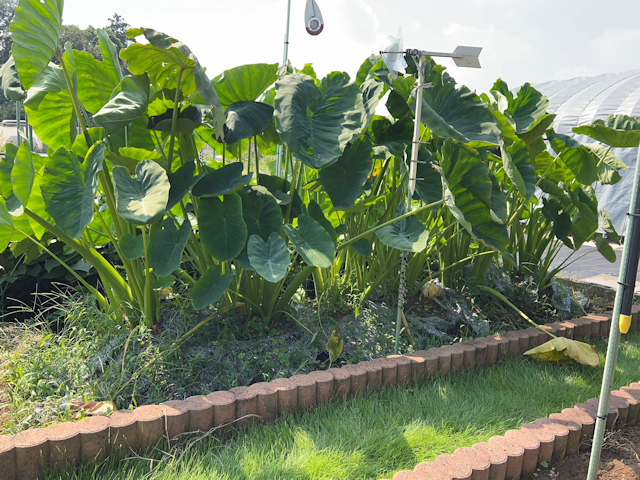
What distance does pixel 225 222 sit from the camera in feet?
6.19

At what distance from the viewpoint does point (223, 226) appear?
189 centimetres

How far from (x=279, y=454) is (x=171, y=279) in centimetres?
76

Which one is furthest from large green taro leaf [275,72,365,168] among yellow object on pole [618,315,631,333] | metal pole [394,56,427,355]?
yellow object on pole [618,315,631,333]

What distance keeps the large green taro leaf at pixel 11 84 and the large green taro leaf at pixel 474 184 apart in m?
1.70

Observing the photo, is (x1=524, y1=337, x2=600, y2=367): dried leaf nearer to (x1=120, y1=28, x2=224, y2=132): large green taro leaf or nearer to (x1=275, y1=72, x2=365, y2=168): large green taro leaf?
(x1=275, y1=72, x2=365, y2=168): large green taro leaf

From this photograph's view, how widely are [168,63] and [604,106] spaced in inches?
389

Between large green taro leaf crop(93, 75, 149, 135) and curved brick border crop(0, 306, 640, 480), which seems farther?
large green taro leaf crop(93, 75, 149, 135)

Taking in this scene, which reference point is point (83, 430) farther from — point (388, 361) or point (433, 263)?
point (433, 263)

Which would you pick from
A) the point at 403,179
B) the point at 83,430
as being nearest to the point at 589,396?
the point at 403,179

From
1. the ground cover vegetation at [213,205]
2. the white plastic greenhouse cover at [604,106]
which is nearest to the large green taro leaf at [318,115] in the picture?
the ground cover vegetation at [213,205]

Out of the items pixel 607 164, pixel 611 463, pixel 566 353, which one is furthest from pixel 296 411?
pixel 607 164

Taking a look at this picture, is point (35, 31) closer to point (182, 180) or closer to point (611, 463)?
point (182, 180)

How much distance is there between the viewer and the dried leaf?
219 centimetres

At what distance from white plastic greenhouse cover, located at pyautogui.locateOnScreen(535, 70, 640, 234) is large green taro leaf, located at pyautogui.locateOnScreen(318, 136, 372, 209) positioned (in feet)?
22.3
